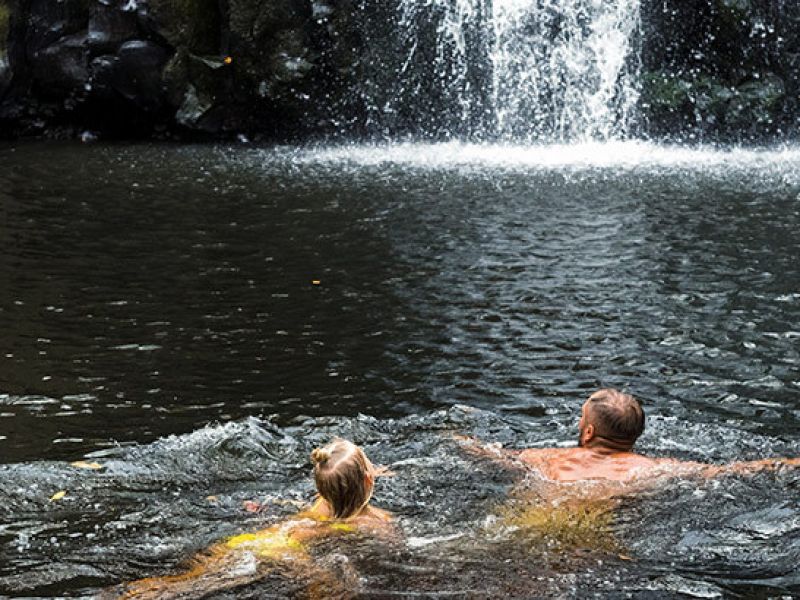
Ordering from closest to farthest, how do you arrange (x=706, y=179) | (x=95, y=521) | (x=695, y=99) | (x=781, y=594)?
(x=781, y=594), (x=95, y=521), (x=706, y=179), (x=695, y=99)

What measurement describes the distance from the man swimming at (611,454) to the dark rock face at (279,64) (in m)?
15.8

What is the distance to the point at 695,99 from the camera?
72.5ft

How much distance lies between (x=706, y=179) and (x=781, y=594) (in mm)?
12159

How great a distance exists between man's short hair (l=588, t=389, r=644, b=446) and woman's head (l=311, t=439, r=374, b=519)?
5.35 ft

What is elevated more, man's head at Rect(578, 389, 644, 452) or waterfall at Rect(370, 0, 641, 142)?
waterfall at Rect(370, 0, 641, 142)

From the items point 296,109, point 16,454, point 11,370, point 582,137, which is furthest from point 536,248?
point 296,109

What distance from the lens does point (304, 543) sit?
6316 mm

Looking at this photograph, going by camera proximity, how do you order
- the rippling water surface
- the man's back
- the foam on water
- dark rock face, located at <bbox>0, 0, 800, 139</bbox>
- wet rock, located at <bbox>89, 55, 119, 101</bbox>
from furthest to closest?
wet rock, located at <bbox>89, 55, 119, 101</bbox>
dark rock face, located at <bbox>0, 0, 800, 139</bbox>
the foam on water
the man's back
the rippling water surface

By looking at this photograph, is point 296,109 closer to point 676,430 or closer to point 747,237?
point 747,237

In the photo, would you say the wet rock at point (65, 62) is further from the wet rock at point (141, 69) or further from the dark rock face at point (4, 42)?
the wet rock at point (141, 69)

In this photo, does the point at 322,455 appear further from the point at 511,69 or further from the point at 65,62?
the point at 65,62

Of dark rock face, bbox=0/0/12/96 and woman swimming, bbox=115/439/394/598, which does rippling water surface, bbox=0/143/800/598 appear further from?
dark rock face, bbox=0/0/12/96

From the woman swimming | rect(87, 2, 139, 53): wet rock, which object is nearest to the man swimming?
the woman swimming

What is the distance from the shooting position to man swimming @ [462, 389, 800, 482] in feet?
23.5
